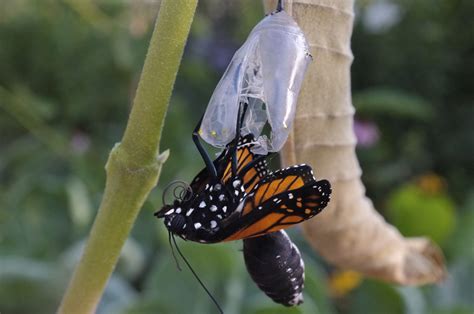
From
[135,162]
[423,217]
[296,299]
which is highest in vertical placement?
[135,162]

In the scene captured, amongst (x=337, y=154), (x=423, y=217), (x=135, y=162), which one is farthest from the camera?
(x=423, y=217)

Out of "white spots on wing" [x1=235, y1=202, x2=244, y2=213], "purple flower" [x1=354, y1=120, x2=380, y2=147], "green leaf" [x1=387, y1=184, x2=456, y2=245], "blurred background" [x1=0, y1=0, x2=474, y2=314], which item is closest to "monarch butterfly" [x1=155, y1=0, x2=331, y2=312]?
"white spots on wing" [x1=235, y1=202, x2=244, y2=213]

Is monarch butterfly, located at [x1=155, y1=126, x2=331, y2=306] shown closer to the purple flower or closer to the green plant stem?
the green plant stem

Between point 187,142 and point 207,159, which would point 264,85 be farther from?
point 187,142

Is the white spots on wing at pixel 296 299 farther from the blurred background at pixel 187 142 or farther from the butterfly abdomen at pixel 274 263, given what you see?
the blurred background at pixel 187 142

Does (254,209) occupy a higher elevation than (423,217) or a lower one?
higher

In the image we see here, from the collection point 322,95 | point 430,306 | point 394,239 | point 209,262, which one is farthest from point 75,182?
point 322,95

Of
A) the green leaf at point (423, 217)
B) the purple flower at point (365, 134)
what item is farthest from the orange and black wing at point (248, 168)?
the purple flower at point (365, 134)

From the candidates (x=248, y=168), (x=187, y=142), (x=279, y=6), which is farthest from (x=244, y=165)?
(x=187, y=142)
